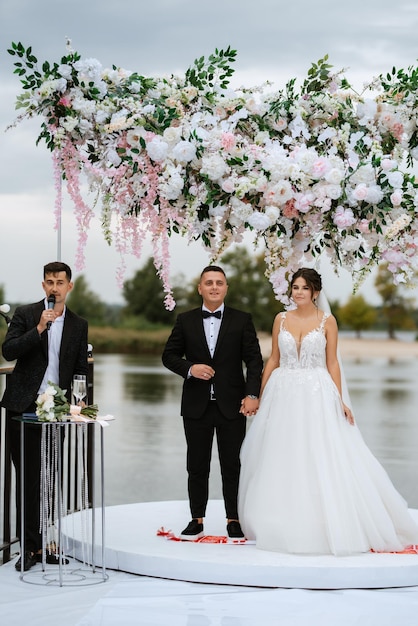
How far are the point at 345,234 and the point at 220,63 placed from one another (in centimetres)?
134

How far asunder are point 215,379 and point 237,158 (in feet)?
4.46

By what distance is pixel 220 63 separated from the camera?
6262 millimetres

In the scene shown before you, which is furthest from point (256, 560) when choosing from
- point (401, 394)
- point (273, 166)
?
point (401, 394)

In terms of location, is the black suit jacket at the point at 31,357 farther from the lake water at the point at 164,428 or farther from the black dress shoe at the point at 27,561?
the lake water at the point at 164,428

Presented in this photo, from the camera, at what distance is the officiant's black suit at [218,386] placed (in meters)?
6.07

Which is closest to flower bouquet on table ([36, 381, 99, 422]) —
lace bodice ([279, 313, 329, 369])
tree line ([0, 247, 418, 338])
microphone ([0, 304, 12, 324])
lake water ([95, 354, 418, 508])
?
microphone ([0, 304, 12, 324])

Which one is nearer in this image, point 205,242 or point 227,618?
point 227,618

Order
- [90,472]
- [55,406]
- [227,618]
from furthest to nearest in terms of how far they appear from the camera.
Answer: [90,472], [55,406], [227,618]

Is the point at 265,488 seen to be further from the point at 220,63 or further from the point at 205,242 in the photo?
the point at 220,63

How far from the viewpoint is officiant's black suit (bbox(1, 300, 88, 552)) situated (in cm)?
570

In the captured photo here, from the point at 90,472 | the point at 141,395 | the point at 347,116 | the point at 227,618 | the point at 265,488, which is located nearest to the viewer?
the point at 227,618

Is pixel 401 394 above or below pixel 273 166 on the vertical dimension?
below

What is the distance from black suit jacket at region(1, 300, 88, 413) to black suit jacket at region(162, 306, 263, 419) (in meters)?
0.62

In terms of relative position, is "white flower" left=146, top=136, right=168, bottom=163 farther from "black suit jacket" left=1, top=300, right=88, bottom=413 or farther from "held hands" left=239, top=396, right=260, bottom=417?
"held hands" left=239, top=396, right=260, bottom=417
